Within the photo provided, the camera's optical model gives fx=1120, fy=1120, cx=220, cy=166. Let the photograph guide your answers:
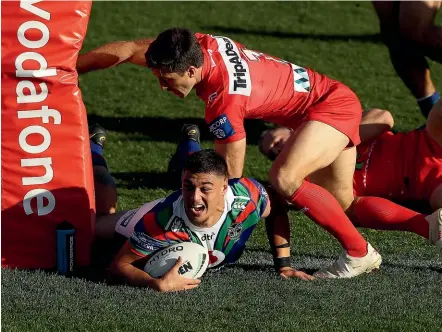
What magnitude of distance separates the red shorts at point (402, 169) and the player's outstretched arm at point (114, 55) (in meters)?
1.81

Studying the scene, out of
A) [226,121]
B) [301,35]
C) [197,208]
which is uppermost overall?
[226,121]

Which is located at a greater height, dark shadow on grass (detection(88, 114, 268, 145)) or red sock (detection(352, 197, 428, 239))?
red sock (detection(352, 197, 428, 239))

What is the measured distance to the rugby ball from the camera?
236 inches

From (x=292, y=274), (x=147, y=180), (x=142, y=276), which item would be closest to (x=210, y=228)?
(x=142, y=276)

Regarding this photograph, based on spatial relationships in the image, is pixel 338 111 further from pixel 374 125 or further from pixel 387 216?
pixel 374 125

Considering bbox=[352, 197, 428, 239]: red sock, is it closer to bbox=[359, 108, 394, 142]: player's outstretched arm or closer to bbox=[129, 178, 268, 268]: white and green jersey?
bbox=[129, 178, 268, 268]: white and green jersey

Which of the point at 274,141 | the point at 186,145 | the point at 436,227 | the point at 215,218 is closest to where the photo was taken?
the point at 215,218

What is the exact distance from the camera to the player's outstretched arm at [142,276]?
19.4 ft

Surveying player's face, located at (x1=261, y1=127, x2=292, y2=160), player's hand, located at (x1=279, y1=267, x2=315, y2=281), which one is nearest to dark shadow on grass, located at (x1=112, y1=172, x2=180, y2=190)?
player's face, located at (x1=261, y1=127, x2=292, y2=160)

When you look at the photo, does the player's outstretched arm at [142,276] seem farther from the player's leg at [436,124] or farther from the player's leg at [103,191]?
the player's leg at [436,124]

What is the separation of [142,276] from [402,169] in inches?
95.8

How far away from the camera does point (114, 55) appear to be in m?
6.72

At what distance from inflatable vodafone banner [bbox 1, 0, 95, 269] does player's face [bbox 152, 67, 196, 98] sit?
52cm

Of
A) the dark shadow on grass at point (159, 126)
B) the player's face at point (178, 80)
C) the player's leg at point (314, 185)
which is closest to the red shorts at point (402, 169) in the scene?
the player's leg at point (314, 185)
